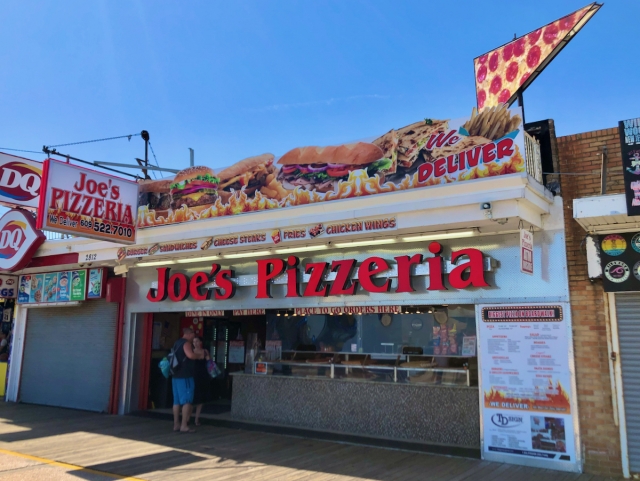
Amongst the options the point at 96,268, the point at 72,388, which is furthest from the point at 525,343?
the point at 72,388

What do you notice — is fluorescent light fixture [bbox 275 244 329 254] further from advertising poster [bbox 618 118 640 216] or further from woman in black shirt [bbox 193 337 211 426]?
advertising poster [bbox 618 118 640 216]

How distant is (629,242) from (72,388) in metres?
12.2

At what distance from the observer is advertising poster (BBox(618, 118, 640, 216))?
632cm

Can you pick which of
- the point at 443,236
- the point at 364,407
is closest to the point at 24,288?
the point at 364,407

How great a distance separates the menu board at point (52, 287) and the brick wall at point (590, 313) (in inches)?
419

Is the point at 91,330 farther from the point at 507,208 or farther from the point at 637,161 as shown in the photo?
the point at 637,161

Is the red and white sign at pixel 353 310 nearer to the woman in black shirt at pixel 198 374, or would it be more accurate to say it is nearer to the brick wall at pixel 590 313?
the woman in black shirt at pixel 198 374

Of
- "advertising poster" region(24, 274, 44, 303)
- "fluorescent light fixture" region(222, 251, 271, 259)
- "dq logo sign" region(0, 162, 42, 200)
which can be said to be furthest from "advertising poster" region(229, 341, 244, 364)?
"dq logo sign" region(0, 162, 42, 200)

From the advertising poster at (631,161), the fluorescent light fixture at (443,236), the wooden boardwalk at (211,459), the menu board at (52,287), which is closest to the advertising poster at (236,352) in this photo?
the wooden boardwalk at (211,459)

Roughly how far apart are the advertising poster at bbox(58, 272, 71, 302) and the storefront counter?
16.9ft

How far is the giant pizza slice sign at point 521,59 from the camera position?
28.6ft

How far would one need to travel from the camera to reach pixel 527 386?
761cm

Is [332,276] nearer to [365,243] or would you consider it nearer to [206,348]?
[365,243]

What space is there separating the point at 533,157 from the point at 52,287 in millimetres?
11717
